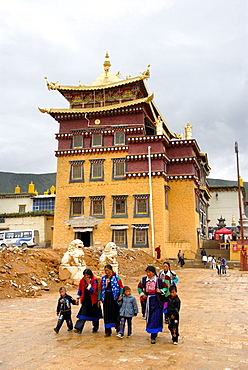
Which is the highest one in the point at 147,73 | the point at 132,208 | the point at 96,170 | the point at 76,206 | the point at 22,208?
the point at 147,73

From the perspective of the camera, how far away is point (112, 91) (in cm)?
3666

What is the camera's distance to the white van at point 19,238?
3703 centimetres

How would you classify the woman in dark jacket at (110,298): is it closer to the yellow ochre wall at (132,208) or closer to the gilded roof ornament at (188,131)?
the yellow ochre wall at (132,208)

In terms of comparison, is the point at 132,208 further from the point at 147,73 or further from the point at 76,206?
the point at 147,73

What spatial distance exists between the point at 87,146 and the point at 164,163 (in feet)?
26.1

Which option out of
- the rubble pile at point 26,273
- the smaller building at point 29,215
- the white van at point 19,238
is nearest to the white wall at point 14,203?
the smaller building at point 29,215

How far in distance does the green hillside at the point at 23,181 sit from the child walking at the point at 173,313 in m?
87.4

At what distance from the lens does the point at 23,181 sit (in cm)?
9494

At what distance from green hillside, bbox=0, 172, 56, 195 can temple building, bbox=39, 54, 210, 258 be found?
58.5 meters

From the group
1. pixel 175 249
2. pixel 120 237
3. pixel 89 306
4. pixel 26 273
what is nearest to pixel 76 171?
pixel 120 237

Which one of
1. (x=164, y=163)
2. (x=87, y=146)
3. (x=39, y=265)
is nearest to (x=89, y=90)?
(x=87, y=146)

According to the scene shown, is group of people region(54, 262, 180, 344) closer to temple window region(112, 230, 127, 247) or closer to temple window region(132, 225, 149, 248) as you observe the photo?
temple window region(132, 225, 149, 248)

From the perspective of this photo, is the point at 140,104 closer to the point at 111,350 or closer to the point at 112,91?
the point at 112,91

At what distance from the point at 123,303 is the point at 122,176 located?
26.7 m
